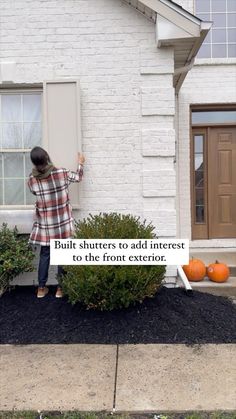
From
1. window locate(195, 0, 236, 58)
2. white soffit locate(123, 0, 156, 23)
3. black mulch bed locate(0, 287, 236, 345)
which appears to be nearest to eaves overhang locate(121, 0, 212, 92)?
white soffit locate(123, 0, 156, 23)

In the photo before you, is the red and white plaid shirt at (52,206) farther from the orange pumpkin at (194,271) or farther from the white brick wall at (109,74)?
the orange pumpkin at (194,271)

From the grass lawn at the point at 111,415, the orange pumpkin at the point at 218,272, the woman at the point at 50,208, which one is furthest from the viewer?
the orange pumpkin at the point at 218,272

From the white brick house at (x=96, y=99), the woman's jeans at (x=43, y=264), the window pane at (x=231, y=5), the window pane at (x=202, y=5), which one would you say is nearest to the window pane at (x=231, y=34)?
the window pane at (x=231, y=5)

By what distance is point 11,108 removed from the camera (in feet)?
17.8

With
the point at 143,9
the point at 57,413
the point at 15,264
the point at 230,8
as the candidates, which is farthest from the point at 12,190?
the point at 230,8

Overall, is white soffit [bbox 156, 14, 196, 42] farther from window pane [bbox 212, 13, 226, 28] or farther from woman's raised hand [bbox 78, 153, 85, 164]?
window pane [bbox 212, 13, 226, 28]

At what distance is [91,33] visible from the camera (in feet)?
17.3

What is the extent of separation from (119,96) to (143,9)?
1.08 m

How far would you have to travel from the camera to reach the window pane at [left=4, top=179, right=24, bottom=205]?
5469 mm

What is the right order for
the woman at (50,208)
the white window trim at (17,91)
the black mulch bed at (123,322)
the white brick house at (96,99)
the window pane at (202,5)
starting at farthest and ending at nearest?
the window pane at (202,5), the white window trim at (17,91), the white brick house at (96,99), the woman at (50,208), the black mulch bed at (123,322)

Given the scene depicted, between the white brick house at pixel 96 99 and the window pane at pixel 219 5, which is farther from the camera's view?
the window pane at pixel 219 5

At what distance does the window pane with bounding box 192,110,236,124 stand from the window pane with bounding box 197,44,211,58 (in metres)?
1.00

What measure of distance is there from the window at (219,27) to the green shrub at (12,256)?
4.71 meters

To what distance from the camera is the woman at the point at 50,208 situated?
15.9 ft
